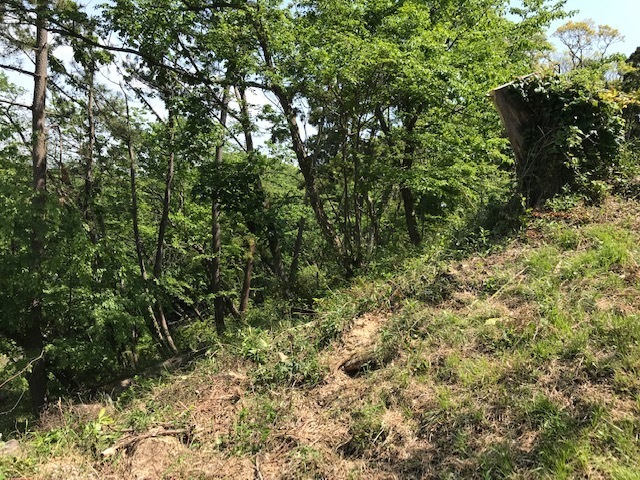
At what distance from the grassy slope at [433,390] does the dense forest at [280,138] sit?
0.97m

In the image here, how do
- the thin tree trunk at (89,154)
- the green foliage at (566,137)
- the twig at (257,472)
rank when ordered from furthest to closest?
the thin tree trunk at (89,154) < the green foliage at (566,137) < the twig at (257,472)

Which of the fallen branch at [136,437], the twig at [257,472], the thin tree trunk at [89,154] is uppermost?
the thin tree trunk at [89,154]

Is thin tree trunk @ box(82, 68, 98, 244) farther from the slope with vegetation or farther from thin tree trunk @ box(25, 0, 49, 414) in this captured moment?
thin tree trunk @ box(25, 0, 49, 414)

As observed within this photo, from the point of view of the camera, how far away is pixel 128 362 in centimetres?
1241

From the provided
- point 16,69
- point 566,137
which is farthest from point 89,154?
point 566,137

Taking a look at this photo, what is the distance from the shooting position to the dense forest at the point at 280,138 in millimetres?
5648

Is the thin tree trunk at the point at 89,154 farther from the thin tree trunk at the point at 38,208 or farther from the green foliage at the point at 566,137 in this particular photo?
the green foliage at the point at 566,137

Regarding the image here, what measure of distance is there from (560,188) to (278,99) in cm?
492

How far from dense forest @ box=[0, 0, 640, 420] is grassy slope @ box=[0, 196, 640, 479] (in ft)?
3.18

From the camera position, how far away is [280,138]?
26.1 ft

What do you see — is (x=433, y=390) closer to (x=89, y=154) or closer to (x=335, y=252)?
(x=335, y=252)

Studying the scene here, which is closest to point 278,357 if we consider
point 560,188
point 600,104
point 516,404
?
point 516,404

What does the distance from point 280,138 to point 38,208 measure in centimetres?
487

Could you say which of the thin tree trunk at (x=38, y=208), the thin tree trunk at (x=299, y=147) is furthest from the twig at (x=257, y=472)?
the thin tree trunk at (x=38, y=208)
